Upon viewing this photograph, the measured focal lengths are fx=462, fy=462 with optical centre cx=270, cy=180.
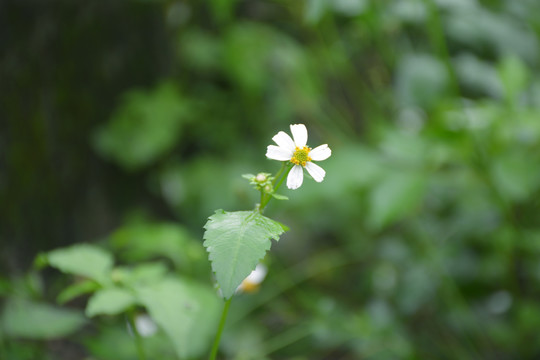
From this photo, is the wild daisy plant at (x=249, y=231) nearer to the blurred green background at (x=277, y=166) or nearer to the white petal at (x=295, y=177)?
the white petal at (x=295, y=177)

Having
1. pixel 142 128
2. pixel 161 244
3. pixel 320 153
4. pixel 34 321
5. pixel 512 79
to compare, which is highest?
pixel 142 128

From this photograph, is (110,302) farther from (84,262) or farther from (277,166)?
(277,166)

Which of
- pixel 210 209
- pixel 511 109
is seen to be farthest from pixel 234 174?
pixel 511 109

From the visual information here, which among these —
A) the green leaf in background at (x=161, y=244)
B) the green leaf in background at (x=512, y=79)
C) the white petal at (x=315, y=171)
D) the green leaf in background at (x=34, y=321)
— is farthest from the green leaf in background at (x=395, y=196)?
the green leaf in background at (x=34, y=321)

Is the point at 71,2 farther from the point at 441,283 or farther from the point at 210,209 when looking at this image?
the point at 441,283

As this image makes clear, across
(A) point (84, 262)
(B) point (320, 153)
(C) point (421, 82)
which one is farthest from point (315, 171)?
(C) point (421, 82)

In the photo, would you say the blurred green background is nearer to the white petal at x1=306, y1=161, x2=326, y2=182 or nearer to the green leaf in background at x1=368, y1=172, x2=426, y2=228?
the green leaf in background at x1=368, y1=172, x2=426, y2=228

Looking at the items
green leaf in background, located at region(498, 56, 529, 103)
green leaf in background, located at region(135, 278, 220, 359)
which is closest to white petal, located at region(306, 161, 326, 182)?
green leaf in background, located at region(135, 278, 220, 359)
